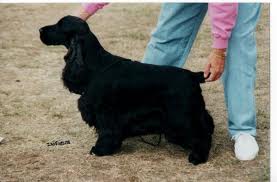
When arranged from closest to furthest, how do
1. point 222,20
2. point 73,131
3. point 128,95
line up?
point 222,20
point 128,95
point 73,131

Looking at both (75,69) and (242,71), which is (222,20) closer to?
(242,71)

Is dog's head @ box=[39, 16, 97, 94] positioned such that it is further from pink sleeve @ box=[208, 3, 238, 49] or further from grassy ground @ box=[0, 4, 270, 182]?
pink sleeve @ box=[208, 3, 238, 49]

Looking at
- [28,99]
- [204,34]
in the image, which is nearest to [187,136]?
[28,99]

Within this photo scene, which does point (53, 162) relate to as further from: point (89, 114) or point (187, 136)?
point (187, 136)

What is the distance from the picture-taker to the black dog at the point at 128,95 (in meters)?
3.90

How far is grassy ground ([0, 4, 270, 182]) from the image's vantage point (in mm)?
3908

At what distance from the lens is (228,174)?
3877 millimetres

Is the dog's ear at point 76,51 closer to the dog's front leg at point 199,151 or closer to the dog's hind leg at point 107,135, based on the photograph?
the dog's hind leg at point 107,135

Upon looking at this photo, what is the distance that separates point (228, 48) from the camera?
13.4 feet

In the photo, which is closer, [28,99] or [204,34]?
[28,99]

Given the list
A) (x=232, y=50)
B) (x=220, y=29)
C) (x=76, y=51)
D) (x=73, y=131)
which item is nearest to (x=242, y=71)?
(x=232, y=50)

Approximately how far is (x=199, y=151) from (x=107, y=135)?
2.14 feet

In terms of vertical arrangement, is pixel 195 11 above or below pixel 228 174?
above

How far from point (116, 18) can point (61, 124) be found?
3.96 m
